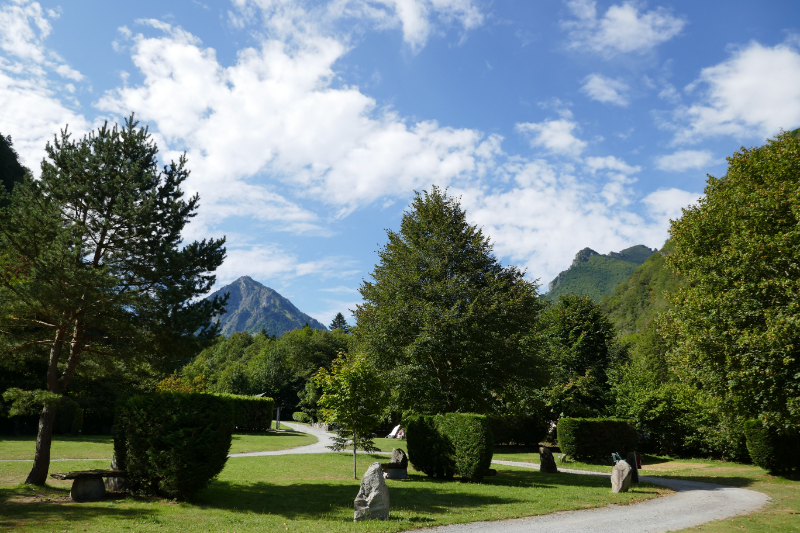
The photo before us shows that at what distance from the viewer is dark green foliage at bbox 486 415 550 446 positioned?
32.4m

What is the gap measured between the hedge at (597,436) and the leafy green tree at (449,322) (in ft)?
16.8

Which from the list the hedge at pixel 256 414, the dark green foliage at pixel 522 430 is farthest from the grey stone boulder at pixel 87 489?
the hedge at pixel 256 414

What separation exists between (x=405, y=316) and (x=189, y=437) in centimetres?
1062

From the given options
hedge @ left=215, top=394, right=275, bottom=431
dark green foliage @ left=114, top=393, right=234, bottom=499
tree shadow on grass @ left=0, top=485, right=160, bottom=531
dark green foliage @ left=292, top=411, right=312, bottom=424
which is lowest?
dark green foliage @ left=292, top=411, right=312, bottom=424

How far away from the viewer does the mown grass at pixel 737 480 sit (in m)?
10.1

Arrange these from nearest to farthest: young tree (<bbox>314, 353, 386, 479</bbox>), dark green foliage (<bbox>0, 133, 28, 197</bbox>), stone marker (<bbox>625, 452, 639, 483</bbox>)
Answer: stone marker (<bbox>625, 452, 639, 483</bbox>) → young tree (<bbox>314, 353, 386, 479</bbox>) → dark green foliage (<bbox>0, 133, 28, 197</bbox>)

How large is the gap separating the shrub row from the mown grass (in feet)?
21.8

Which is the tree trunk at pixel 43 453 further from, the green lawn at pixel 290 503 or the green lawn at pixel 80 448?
the green lawn at pixel 80 448

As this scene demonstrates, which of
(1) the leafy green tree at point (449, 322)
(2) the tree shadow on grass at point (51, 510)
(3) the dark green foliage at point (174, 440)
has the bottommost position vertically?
(2) the tree shadow on grass at point (51, 510)

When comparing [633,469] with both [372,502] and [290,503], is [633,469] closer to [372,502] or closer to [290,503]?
[372,502]

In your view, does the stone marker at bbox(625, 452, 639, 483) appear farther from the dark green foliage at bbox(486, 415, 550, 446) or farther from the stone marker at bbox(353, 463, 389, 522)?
the dark green foliage at bbox(486, 415, 550, 446)

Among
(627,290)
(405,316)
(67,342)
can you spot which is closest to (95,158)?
(67,342)

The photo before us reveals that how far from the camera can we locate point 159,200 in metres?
13.6

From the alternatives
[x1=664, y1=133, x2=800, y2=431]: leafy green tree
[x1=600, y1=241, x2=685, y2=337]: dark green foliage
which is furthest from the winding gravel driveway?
[x1=600, y1=241, x2=685, y2=337]: dark green foliage
